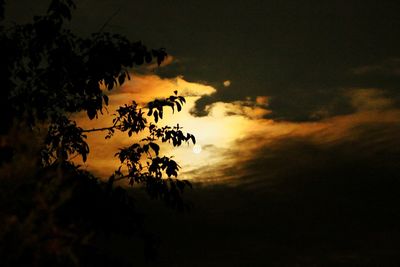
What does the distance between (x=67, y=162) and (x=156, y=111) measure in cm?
175

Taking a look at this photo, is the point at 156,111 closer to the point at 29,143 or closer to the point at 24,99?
the point at 24,99

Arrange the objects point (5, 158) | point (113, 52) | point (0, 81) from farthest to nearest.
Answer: point (113, 52) → point (0, 81) → point (5, 158)

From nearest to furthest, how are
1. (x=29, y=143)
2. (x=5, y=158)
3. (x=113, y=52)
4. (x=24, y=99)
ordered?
(x=29, y=143), (x=5, y=158), (x=24, y=99), (x=113, y=52)

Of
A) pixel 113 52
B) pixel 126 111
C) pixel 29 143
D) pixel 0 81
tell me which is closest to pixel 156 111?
pixel 126 111

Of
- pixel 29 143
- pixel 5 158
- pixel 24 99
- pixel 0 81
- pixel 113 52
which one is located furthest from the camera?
pixel 113 52

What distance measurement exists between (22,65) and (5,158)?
2.39m

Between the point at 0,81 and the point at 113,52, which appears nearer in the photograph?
the point at 0,81

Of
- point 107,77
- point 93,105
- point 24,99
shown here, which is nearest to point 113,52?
point 107,77

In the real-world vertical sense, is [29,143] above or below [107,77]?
below

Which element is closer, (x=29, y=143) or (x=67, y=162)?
(x=29, y=143)

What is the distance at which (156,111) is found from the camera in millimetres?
8453

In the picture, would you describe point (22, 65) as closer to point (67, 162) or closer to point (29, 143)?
point (67, 162)

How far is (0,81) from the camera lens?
6.62 m

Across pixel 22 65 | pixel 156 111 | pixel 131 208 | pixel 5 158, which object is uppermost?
pixel 22 65
